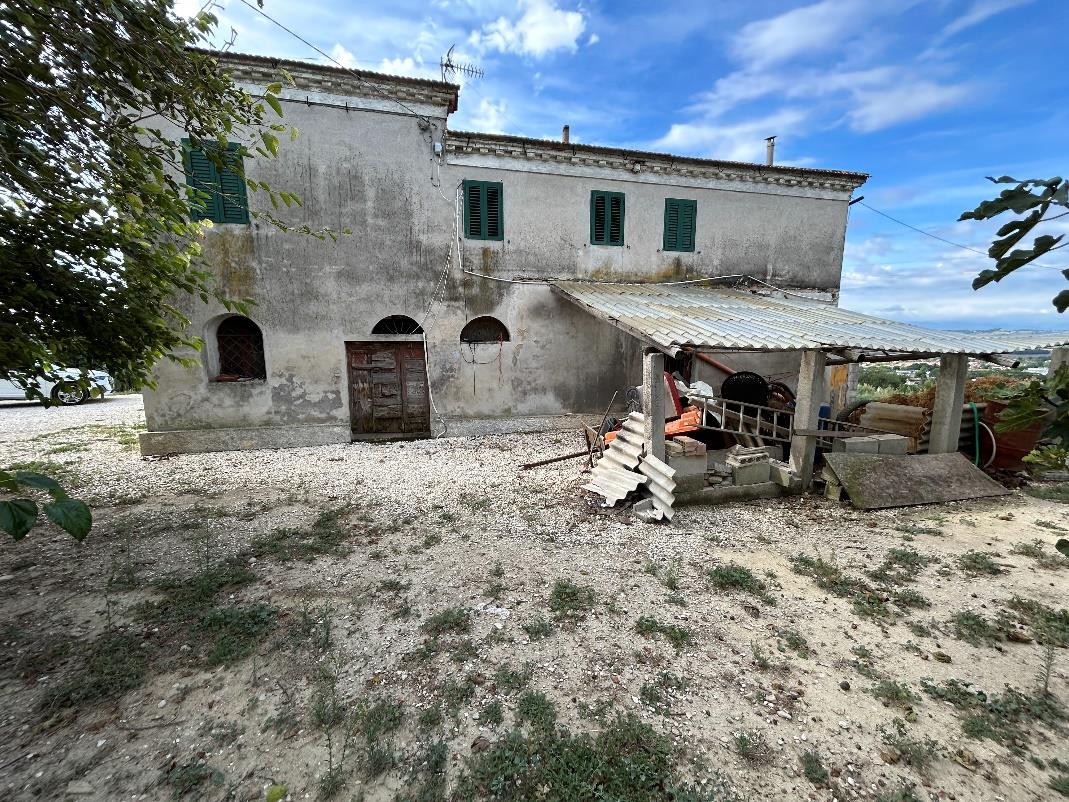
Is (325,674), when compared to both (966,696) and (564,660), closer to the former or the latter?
(564,660)

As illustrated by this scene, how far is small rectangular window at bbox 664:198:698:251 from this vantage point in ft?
37.8

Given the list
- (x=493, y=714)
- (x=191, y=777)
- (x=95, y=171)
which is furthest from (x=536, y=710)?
(x=95, y=171)

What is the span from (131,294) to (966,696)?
7721mm

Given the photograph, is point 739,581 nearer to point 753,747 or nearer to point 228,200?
point 753,747

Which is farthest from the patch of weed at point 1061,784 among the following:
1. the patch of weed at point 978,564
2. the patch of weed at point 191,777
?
the patch of weed at point 191,777

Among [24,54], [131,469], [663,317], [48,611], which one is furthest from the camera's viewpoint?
[131,469]

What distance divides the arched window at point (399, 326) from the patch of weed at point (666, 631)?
319 inches

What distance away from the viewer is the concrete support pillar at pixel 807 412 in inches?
268

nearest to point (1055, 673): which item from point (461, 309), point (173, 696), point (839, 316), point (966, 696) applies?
point (966, 696)

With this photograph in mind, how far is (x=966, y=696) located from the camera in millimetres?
3135

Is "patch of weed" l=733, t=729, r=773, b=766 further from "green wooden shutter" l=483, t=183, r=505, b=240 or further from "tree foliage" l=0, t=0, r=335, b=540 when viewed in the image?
"green wooden shutter" l=483, t=183, r=505, b=240

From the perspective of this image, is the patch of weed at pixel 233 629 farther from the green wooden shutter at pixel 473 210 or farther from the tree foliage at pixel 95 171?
the green wooden shutter at pixel 473 210

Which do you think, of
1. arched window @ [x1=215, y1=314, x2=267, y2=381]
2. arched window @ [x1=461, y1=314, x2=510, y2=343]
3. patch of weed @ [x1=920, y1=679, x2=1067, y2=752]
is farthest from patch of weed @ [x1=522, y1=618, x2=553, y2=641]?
arched window @ [x1=215, y1=314, x2=267, y2=381]

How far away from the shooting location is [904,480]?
6.75 m
